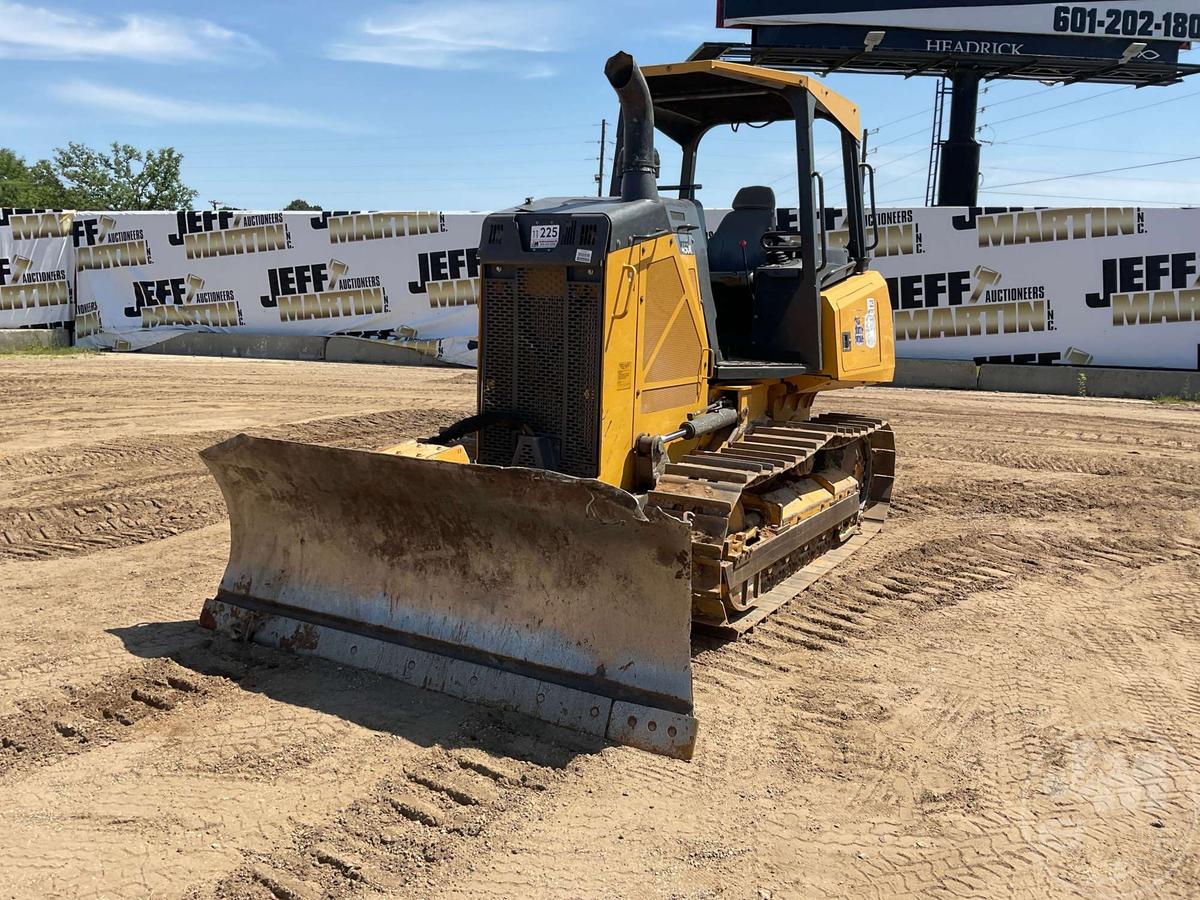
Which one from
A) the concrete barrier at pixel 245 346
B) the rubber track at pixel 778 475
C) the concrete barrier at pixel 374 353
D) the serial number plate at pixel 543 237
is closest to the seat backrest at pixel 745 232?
the rubber track at pixel 778 475

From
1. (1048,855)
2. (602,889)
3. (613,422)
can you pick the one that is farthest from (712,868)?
(613,422)

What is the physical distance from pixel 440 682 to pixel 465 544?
611 millimetres

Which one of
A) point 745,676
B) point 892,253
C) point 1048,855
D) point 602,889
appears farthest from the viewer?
point 892,253

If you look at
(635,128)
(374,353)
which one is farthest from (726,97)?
(374,353)

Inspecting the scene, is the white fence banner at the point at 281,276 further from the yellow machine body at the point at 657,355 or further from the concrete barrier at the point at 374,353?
the yellow machine body at the point at 657,355

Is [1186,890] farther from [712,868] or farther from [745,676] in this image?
[745,676]

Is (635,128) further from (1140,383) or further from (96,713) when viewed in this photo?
(1140,383)

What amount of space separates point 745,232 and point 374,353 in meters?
12.7

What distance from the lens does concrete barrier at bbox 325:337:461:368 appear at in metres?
18.2

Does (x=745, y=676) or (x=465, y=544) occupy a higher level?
(x=465, y=544)

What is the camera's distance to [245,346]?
18.7m

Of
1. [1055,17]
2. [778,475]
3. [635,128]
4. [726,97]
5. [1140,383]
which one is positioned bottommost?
[778,475]

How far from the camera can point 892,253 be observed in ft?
53.7

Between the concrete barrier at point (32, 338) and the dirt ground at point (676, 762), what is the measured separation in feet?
41.6
